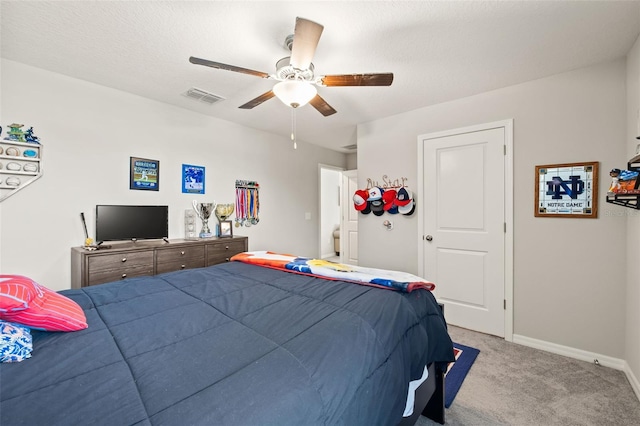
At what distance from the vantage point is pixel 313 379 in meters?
0.82

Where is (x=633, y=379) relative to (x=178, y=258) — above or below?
below

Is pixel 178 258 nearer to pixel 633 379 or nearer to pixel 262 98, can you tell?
pixel 262 98

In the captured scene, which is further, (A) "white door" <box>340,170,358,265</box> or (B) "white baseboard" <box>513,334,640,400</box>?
(A) "white door" <box>340,170,358,265</box>

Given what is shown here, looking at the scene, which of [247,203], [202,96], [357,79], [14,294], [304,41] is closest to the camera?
[14,294]

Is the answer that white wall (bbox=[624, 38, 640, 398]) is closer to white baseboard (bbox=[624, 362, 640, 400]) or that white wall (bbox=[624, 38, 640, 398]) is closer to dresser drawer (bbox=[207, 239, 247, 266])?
white baseboard (bbox=[624, 362, 640, 400])

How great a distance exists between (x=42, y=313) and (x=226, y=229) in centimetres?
260

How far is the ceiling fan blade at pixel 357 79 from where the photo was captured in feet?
6.05

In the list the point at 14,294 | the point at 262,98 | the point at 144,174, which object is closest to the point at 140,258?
the point at 144,174

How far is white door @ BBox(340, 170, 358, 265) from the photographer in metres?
5.70

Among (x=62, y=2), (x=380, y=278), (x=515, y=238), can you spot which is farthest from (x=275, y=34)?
(x=515, y=238)

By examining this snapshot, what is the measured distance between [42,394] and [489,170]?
11.1 feet

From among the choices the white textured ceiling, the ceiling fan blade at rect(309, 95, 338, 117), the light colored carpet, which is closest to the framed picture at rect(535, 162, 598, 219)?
the white textured ceiling

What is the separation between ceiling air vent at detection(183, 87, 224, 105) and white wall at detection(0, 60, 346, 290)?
44 centimetres

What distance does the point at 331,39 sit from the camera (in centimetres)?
198
